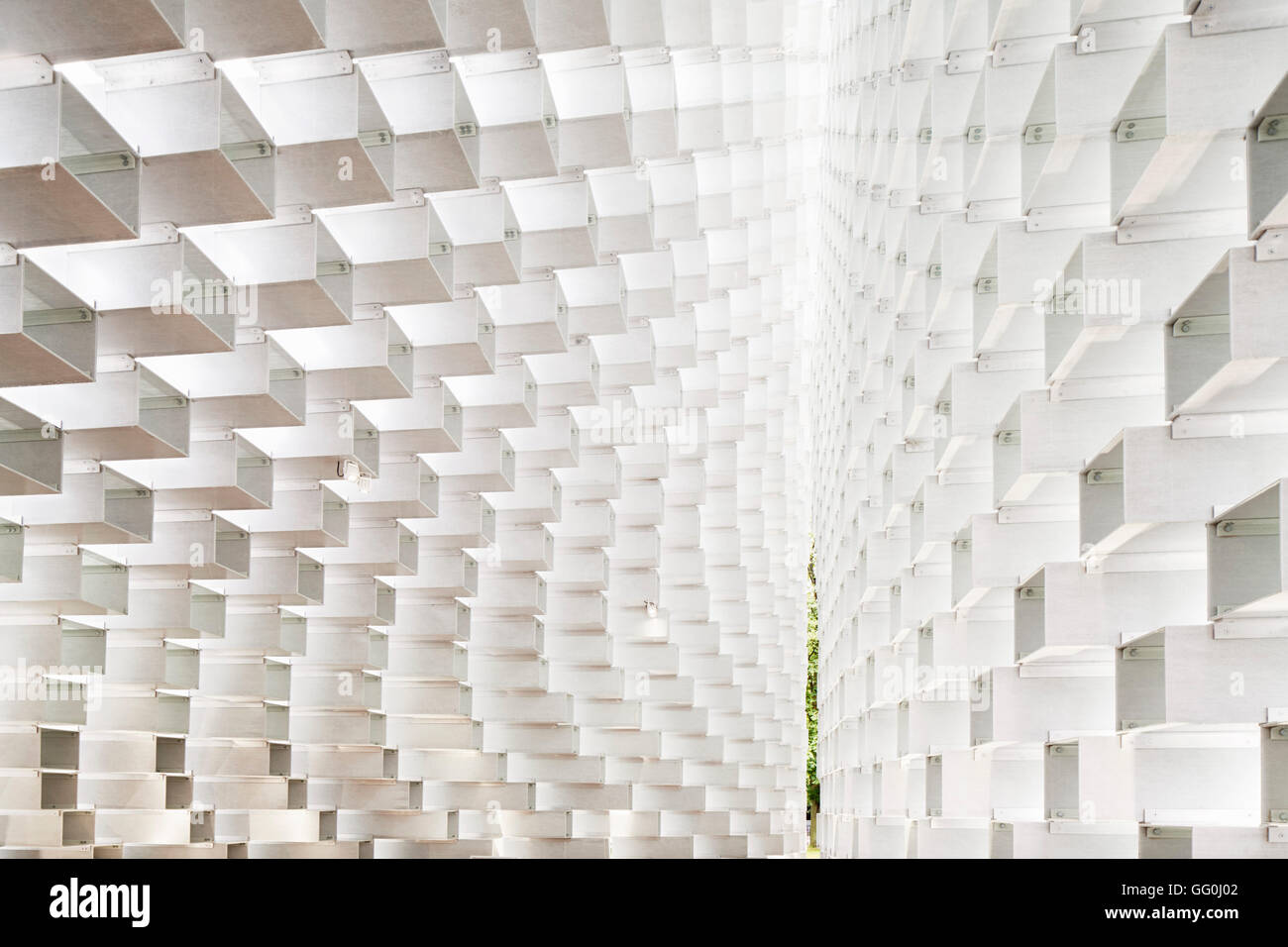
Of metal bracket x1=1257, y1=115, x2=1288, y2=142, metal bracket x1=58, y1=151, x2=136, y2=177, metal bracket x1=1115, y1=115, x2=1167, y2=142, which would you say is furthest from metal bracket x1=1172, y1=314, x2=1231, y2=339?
metal bracket x1=58, y1=151, x2=136, y2=177

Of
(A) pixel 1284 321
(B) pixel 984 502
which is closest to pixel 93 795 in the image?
(B) pixel 984 502

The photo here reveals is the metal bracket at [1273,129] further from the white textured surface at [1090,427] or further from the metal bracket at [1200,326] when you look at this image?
the metal bracket at [1200,326]

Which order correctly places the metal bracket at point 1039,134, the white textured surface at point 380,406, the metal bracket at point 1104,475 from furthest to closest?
the white textured surface at point 380,406
the metal bracket at point 1039,134
the metal bracket at point 1104,475

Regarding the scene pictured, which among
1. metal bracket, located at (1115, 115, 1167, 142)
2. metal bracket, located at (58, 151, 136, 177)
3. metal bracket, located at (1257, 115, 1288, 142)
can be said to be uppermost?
metal bracket, located at (58, 151, 136, 177)

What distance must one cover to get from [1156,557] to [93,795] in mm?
8718

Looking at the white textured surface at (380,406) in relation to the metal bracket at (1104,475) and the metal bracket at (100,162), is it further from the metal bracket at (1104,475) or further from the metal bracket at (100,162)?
the metal bracket at (1104,475)

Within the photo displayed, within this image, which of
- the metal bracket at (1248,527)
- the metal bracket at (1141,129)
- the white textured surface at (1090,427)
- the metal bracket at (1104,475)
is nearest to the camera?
the metal bracket at (1248,527)

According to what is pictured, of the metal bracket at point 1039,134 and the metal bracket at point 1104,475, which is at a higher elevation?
the metal bracket at point 1039,134

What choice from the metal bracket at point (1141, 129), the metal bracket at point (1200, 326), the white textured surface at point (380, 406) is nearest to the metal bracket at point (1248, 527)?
the metal bracket at point (1200, 326)

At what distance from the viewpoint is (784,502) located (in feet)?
71.0

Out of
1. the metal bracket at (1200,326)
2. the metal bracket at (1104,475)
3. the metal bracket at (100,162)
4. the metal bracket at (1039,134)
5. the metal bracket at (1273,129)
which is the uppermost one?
the metal bracket at (1039,134)

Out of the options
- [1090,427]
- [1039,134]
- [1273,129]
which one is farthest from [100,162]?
[1273,129]

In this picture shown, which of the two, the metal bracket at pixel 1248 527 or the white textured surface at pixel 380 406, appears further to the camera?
the white textured surface at pixel 380 406

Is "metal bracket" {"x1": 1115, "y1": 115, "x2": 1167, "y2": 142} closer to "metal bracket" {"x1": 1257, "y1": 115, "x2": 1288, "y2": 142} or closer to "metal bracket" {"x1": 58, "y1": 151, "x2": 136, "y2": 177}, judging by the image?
"metal bracket" {"x1": 1257, "y1": 115, "x2": 1288, "y2": 142}
